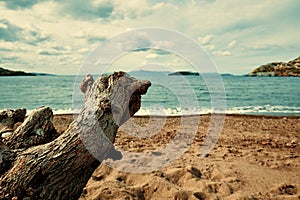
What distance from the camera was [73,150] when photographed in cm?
318

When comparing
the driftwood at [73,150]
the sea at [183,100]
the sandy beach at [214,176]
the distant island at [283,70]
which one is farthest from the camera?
the distant island at [283,70]

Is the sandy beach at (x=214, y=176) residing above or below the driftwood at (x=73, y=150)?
below

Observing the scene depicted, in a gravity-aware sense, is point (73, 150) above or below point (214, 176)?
above

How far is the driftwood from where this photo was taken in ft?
9.87

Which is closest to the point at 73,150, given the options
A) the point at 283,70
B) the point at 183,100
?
the point at 183,100

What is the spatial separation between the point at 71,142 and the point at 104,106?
24.4 inches

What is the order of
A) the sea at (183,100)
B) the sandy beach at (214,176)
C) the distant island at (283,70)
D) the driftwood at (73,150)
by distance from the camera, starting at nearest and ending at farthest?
the driftwood at (73,150), the sandy beach at (214,176), the sea at (183,100), the distant island at (283,70)

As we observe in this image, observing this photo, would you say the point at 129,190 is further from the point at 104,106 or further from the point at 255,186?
the point at 255,186

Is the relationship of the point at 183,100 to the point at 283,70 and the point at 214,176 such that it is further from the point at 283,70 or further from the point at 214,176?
the point at 283,70

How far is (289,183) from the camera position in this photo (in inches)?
197

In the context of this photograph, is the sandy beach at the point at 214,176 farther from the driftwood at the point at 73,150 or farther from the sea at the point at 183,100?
the sea at the point at 183,100

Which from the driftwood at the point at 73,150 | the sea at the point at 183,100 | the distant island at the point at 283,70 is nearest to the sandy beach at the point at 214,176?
the driftwood at the point at 73,150

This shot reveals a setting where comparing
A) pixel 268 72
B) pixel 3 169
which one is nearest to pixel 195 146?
pixel 3 169

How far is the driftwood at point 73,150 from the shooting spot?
3008 millimetres
